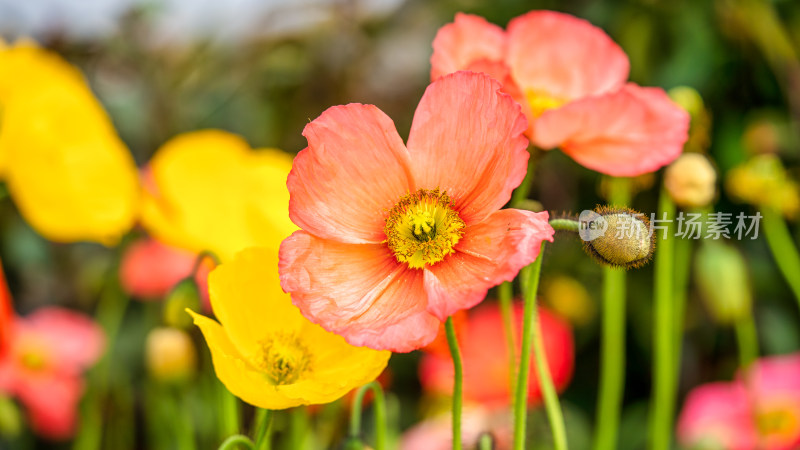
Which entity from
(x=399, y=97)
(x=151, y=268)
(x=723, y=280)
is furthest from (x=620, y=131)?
(x=399, y=97)

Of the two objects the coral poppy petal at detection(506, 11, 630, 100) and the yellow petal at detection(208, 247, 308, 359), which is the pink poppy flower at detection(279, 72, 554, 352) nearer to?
the yellow petal at detection(208, 247, 308, 359)

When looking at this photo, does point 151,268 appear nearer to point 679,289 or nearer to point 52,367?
point 52,367

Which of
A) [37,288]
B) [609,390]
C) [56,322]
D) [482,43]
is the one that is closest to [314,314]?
[482,43]

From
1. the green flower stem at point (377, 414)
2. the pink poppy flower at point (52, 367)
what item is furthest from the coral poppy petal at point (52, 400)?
the green flower stem at point (377, 414)

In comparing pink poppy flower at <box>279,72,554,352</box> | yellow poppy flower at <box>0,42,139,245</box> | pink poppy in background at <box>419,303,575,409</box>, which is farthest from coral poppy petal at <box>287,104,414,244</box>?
pink poppy in background at <box>419,303,575,409</box>

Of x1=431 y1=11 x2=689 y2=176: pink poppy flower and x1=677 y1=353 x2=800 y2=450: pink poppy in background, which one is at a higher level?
x1=431 y1=11 x2=689 y2=176: pink poppy flower

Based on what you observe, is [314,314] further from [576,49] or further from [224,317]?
[576,49]

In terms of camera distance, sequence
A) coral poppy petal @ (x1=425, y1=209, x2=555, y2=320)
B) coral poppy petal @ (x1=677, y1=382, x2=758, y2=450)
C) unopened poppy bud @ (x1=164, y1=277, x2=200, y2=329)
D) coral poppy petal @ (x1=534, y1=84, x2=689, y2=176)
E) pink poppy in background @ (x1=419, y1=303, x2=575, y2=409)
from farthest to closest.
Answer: pink poppy in background @ (x1=419, y1=303, x2=575, y2=409) < coral poppy petal @ (x1=677, y1=382, x2=758, y2=450) < unopened poppy bud @ (x1=164, y1=277, x2=200, y2=329) < coral poppy petal @ (x1=534, y1=84, x2=689, y2=176) < coral poppy petal @ (x1=425, y1=209, x2=555, y2=320)

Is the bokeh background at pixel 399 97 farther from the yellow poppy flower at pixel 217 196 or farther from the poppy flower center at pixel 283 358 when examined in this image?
the poppy flower center at pixel 283 358
